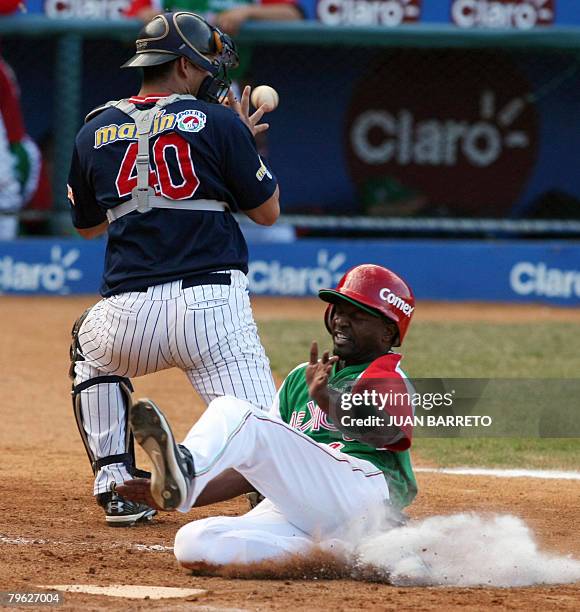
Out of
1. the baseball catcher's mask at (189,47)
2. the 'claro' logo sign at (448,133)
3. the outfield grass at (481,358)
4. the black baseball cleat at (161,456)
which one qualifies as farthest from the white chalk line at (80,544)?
the 'claro' logo sign at (448,133)

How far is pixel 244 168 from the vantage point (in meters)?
4.39

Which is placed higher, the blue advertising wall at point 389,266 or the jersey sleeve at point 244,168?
the jersey sleeve at point 244,168

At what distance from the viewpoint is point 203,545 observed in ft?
12.7

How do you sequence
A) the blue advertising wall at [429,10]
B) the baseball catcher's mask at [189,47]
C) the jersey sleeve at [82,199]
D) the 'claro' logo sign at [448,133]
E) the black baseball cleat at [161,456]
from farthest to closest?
the 'claro' logo sign at [448,133]
the blue advertising wall at [429,10]
the jersey sleeve at [82,199]
the baseball catcher's mask at [189,47]
the black baseball cleat at [161,456]

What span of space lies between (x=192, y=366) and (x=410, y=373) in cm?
391

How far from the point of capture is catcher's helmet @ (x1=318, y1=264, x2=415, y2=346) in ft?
13.3

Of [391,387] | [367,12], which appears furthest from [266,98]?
[367,12]

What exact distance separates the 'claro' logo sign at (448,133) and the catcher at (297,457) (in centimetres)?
945

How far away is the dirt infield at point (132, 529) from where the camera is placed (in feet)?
11.9

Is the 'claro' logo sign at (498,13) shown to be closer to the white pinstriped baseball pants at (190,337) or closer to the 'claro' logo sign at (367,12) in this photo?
the 'claro' logo sign at (367,12)

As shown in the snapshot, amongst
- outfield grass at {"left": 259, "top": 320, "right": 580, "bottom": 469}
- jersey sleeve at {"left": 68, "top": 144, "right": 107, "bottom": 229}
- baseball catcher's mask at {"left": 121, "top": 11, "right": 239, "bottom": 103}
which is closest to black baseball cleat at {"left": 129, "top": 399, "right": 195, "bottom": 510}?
jersey sleeve at {"left": 68, "top": 144, "right": 107, "bottom": 229}

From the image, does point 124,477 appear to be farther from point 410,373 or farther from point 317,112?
point 317,112

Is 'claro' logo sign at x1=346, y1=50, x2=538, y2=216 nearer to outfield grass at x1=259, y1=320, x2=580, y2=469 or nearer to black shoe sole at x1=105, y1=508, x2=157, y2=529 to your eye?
outfield grass at x1=259, y1=320, x2=580, y2=469

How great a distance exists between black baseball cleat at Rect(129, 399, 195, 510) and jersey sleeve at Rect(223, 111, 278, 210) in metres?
1.13
